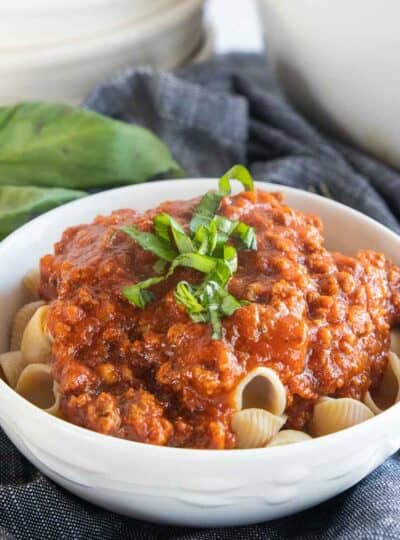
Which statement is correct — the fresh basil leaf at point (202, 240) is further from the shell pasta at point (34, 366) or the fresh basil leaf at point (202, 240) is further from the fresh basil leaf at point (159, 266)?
the shell pasta at point (34, 366)

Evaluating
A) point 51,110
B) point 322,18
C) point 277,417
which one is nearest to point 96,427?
point 277,417

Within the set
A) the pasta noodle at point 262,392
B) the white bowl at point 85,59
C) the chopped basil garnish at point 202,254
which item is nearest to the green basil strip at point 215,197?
the chopped basil garnish at point 202,254

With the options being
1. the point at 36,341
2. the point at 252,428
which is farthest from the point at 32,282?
the point at 252,428

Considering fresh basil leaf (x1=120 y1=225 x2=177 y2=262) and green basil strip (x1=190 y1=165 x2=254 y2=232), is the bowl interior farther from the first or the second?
fresh basil leaf (x1=120 y1=225 x2=177 y2=262)

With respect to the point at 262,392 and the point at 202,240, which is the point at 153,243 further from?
the point at 262,392

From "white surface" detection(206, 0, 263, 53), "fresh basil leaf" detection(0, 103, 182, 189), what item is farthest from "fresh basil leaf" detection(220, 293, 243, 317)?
"white surface" detection(206, 0, 263, 53)

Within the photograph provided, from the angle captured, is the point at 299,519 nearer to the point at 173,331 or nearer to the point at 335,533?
the point at 335,533
